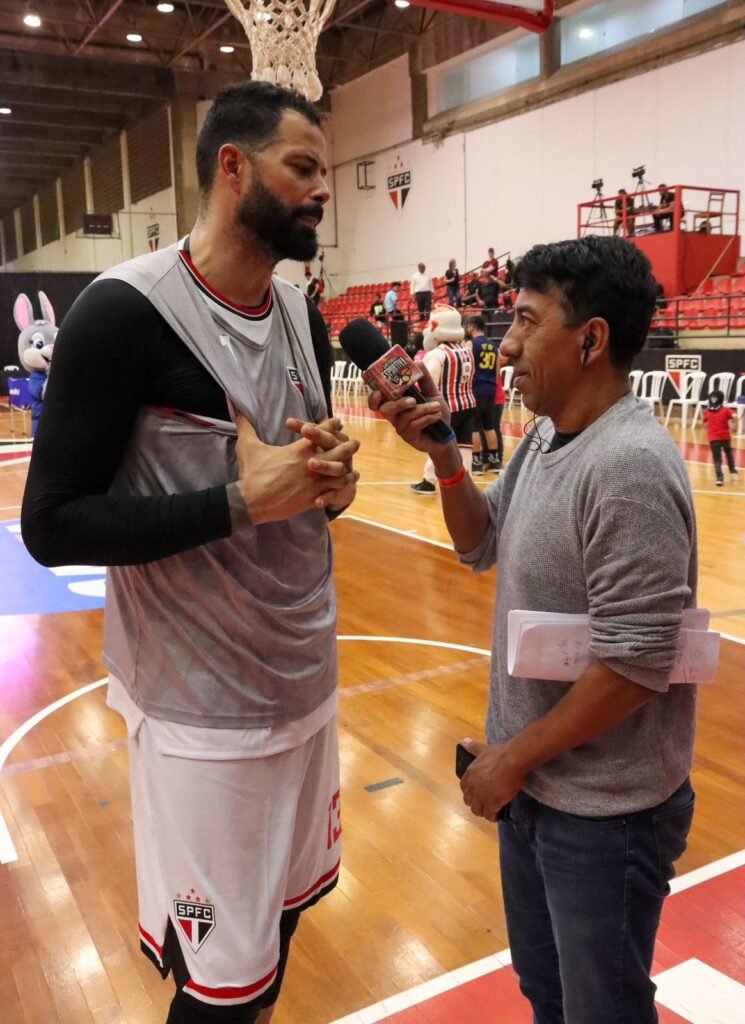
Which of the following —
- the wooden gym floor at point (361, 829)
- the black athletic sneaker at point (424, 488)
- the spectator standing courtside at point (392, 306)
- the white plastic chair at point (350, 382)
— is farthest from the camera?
the white plastic chair at point (350, 382)

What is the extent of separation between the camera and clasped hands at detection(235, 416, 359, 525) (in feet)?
4.35

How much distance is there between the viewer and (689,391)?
1304cm

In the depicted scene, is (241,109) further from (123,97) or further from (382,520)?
(123,97)

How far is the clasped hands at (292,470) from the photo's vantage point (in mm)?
1325

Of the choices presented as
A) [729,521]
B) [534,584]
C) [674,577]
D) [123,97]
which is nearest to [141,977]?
[534,584]

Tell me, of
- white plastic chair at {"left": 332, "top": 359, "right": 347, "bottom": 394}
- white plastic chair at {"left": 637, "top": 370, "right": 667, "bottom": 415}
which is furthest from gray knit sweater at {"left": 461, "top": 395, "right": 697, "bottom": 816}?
white plastic chair at {"left": 332, "top": 359, "right": 347, "bottom": 394}

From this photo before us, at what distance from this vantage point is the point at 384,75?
72.9 feet

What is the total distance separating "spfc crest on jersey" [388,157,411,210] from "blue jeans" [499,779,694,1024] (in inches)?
882

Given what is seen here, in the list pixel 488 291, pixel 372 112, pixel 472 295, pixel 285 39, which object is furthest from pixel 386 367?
pixel 372 112

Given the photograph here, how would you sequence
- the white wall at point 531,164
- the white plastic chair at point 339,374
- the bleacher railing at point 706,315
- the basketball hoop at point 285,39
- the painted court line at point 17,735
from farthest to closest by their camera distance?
the white plastic chair at point 339,374 < the white wall at point 531,164 < the bleacher railing at point 706,315 < the basketball hoop at point 285,39 < the painted court line at point 17,735

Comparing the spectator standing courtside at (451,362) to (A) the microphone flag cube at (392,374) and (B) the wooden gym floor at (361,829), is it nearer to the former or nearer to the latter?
(B) the wooden gym floor at (361,829)

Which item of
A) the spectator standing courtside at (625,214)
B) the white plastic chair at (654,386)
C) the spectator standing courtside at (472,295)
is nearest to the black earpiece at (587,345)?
the white plastic chair at (654,386)

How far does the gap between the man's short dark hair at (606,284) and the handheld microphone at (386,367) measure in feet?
1.00

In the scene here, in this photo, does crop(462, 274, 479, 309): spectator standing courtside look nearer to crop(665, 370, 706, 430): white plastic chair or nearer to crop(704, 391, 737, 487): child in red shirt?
crop(665, 370, 706, 430): white plastic chair
